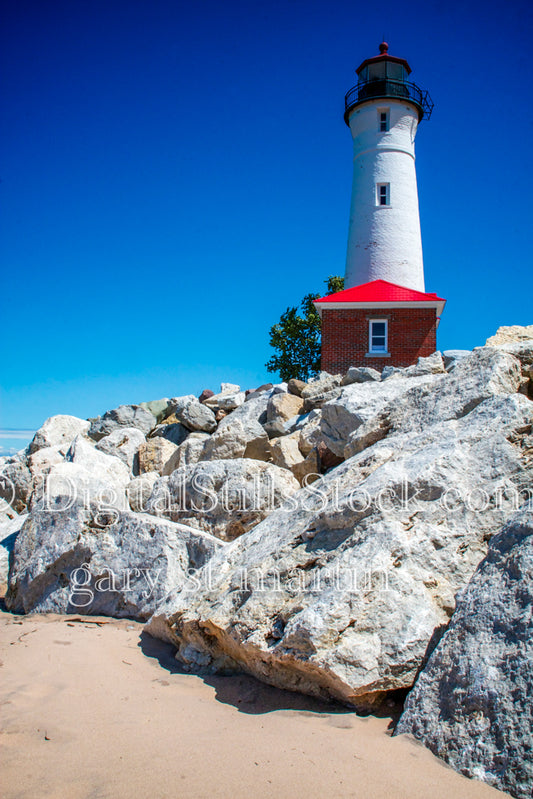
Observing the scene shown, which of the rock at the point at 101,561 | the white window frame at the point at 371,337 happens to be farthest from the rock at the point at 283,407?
the white window frame at the point at 371,337

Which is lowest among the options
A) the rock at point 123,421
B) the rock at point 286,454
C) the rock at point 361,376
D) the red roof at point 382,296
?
the rock at point 286,454

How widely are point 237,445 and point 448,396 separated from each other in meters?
4.57

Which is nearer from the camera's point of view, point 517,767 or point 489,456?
point 517,767

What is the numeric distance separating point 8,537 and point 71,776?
4.57 metres

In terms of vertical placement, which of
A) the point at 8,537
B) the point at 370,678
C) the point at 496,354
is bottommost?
the point at 370,678

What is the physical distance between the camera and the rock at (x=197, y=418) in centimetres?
1287

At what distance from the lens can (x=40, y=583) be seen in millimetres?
5332

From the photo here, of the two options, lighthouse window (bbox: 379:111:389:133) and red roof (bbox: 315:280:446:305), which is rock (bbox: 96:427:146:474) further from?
lighthouse window (bbox: 379:111:389:133)

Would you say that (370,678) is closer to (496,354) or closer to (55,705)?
(55,705)

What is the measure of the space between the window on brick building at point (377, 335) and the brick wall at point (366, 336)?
15 cm

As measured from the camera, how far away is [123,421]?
48.3 feet

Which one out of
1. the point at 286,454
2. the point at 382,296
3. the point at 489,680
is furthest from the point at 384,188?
the point at 489,680

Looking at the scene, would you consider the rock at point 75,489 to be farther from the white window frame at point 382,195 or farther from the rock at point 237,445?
the white window frame at point 382,195

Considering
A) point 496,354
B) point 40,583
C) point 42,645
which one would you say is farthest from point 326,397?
point 42,645
